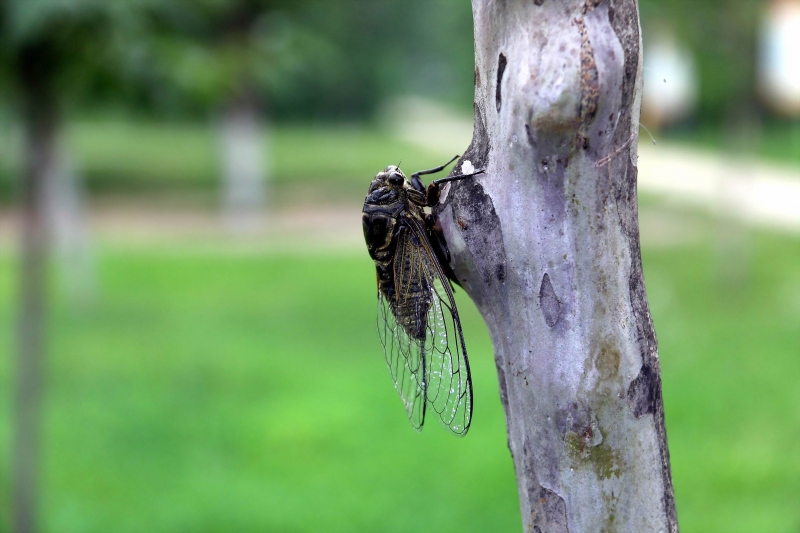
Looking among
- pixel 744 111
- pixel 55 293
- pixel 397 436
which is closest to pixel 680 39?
pixel 744 111

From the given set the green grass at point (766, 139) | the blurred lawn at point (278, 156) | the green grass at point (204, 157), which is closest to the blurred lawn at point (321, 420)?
the blurred lawn at point (278, 156)

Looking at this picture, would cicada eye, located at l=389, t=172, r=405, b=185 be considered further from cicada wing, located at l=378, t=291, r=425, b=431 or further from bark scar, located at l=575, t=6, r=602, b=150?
bark scar, located at l=575, t=6, r=602, b=150

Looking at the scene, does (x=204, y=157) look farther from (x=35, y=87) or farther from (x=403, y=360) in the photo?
(x=403, y=360)

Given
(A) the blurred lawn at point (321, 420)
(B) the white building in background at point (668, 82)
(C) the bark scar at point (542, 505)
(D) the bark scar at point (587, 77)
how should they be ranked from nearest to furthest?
1. (D) the bark scar at point (587, 77)
2. (C) the bark scar at point (542, 505)
3. (A) the blurred lawn at point (321, 420)
4. (B) the white building in background at point (668, 82)

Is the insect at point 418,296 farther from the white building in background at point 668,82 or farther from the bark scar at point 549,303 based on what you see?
the white building in background at point 668,82

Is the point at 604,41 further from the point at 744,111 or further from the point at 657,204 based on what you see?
the point at 657,204

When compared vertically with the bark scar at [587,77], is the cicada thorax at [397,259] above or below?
below

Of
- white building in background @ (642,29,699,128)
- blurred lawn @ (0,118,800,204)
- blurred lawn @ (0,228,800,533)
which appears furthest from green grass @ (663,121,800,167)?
blurred lawn @ (0,228,800,533)
